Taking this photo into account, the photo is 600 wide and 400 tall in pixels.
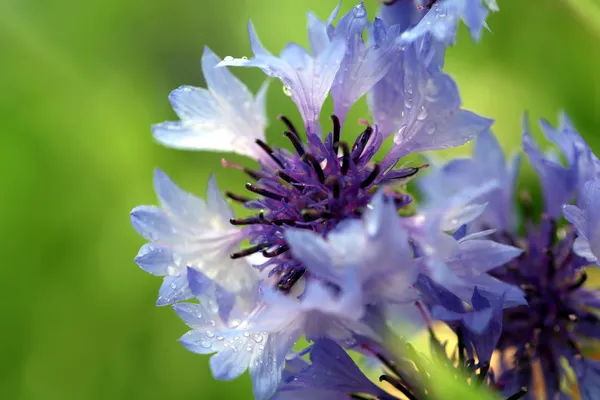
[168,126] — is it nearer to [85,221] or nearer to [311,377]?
[311,377]

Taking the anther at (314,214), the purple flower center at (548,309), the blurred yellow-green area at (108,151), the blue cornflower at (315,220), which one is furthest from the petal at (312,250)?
the blurred yellow-green area at (108,151)

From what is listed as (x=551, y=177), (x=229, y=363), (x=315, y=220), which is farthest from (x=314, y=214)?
(x=551, y=177)

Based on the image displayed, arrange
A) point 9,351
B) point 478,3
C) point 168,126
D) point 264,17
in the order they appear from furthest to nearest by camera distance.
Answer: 1. point 264,17
2. point 9,351
3. point 168,126
4. point 478,3

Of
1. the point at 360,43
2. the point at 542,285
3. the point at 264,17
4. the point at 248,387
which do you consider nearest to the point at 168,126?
the point at 360,43

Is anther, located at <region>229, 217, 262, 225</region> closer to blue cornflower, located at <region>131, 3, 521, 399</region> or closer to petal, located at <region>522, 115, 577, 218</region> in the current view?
blue cornflower, located at <region>131, 3, 521, 399</region>

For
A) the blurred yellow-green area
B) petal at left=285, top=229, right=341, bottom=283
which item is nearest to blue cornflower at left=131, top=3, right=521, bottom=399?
petal at left=285, top=229, right=341, bottom=283

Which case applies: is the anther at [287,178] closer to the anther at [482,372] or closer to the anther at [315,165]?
the anther at [315,165]
